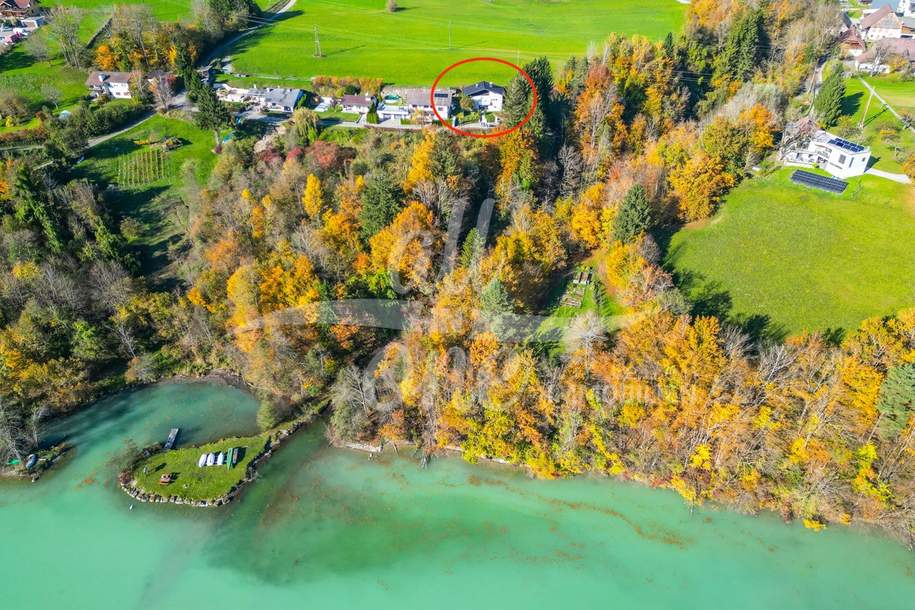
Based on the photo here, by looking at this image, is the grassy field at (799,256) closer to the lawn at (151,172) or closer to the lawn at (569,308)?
the lawn at (569,308)

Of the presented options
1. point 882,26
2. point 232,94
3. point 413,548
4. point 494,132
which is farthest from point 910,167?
point 232,94

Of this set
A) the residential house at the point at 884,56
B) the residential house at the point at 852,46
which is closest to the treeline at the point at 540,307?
the residential house at the point at 884,56

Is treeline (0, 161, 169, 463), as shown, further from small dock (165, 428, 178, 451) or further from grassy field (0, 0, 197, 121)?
grassy field (0, 0, 197, 121)

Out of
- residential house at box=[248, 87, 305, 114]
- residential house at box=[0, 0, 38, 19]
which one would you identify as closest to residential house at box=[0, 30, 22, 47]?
residential house at box=[0, 0, 38, 19]

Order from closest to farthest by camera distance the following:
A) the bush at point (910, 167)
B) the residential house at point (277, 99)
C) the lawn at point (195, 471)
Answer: the lawn at point (195, 471) → the bush at point (910, 167) → the residential house at point (277, 99)

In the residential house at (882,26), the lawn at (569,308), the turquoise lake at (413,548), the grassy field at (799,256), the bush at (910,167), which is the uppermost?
the residential house at (882,26)

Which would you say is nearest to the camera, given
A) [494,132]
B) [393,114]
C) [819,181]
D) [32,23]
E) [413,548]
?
[413,548]

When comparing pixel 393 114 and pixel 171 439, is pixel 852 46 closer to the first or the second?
pixel 393 114
